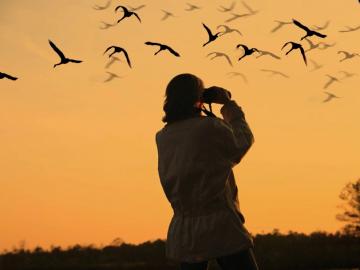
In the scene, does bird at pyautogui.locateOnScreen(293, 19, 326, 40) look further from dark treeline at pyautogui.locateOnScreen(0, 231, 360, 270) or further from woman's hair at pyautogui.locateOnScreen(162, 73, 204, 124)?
dark treeline at pyautogui.locateOnScreen(0, 231, 360, 270)

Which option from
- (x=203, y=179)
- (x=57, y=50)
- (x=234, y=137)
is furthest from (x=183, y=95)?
(x=57, y=50)

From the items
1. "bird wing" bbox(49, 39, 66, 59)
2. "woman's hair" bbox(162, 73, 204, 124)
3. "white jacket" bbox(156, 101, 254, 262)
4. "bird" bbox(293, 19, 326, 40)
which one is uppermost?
"bird" bbox(293, 19, 326, 40)

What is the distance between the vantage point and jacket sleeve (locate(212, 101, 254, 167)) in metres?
4.87

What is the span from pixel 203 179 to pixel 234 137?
349 mm

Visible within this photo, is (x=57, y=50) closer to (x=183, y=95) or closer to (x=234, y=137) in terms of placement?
(x=183, y=95)

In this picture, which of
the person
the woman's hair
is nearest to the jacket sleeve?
the person

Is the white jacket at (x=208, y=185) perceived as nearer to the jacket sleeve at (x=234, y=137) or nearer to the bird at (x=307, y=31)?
the jacket sleeve at (x=234, y=137)

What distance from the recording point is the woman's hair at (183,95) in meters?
5.07

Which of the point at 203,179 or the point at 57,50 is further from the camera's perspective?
the point at 57,50

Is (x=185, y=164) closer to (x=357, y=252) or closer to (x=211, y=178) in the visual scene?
(x=211, y=178)

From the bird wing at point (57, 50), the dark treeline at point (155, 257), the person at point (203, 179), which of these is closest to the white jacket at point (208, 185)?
the person at point (203, 179)

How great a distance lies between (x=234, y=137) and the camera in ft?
16.0

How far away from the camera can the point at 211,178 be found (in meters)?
4.88

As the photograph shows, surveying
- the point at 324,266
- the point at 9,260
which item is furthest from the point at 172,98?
the point at 324,266
